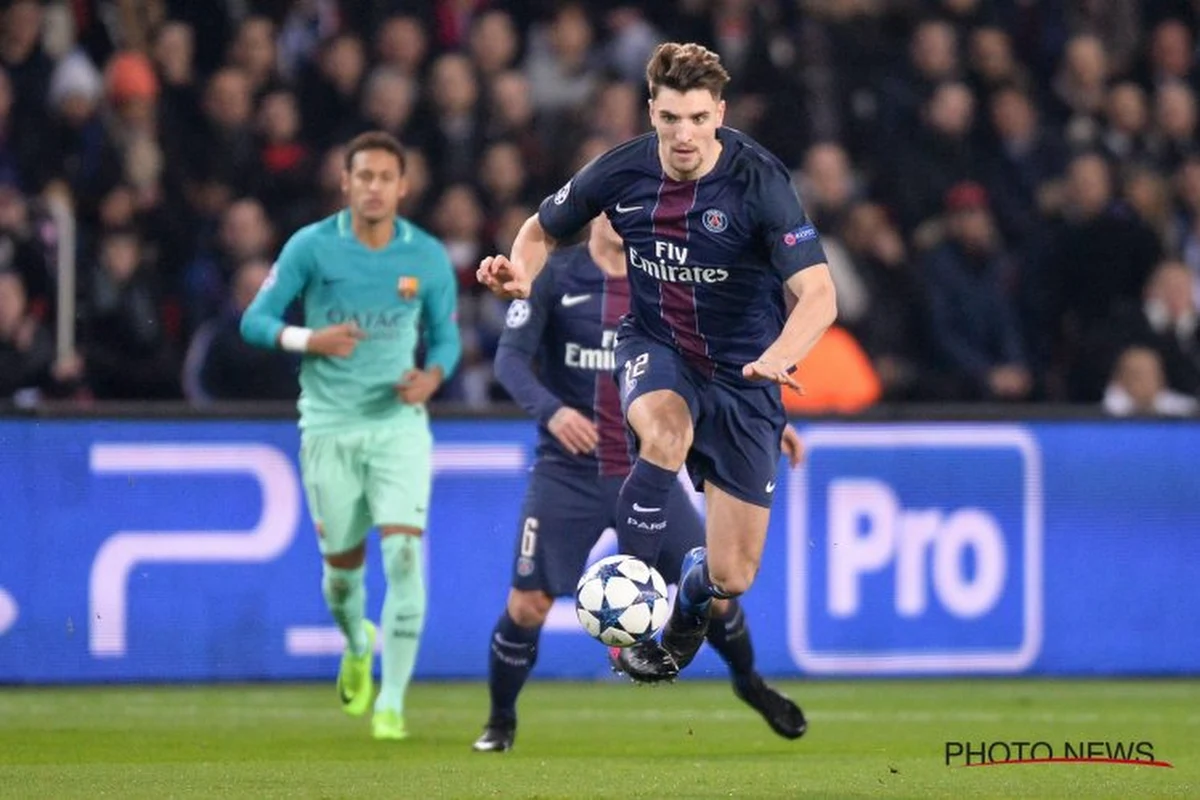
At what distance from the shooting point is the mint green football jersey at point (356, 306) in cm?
Result: 1057

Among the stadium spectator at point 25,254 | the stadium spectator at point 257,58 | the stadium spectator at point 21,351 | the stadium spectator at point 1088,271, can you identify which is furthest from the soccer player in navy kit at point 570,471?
the stadium spectator at point 1088,271

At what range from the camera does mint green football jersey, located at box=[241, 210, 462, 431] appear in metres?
10.6

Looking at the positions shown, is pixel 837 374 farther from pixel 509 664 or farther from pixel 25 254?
pixel 509 664

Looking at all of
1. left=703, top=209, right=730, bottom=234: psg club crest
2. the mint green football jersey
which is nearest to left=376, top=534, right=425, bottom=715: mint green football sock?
the mint green football jersey

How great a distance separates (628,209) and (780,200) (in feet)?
1.88

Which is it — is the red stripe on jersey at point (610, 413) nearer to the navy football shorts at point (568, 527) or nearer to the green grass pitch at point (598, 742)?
the navy football shorts at point (568, 527)

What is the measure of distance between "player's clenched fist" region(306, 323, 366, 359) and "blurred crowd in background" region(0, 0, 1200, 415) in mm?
2675

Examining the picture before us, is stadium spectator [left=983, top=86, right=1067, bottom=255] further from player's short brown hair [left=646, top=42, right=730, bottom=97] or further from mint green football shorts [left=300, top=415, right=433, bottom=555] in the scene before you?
player's short brown hair [left=646, top=42, right=730, bottom=97]

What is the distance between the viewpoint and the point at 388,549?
10.4 meters

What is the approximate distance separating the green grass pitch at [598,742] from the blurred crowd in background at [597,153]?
81.3 inches


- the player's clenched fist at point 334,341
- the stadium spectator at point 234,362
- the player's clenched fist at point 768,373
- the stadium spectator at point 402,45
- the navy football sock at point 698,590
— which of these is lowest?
the navy football sock at point 698,590

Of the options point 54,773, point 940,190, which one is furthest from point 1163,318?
point 54,773

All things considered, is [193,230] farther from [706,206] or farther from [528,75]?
[706,206]

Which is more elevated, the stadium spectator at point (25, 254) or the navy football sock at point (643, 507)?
the stadium spectator at point (25, 254)
